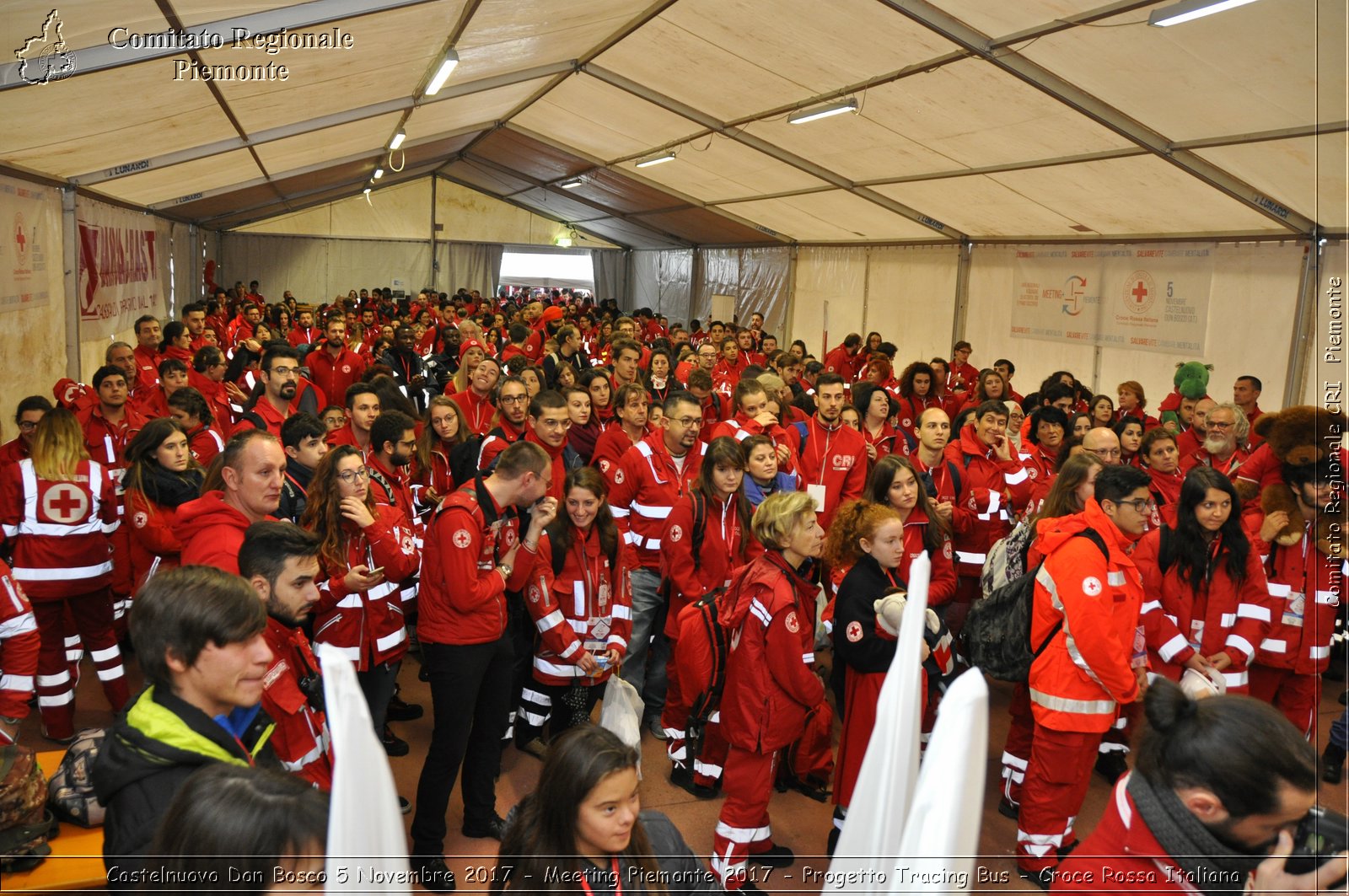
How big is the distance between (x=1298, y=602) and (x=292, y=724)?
4.50 metres

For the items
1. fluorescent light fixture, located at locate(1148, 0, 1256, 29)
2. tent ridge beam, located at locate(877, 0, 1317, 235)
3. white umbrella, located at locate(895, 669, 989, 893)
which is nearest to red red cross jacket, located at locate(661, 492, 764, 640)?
white umbrella, located at locate(895, 669, 989, 893)

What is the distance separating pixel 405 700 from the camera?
5.51 metres

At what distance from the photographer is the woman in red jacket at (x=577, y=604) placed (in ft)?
13.8

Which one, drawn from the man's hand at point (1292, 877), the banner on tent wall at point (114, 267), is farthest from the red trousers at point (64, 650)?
the banner on tent wall at point (114, 267)

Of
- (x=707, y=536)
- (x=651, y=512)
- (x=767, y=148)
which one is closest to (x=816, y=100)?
(x=767, y=148)

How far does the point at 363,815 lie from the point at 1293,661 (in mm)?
4646

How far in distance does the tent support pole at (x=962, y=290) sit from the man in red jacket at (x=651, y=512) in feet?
30.2

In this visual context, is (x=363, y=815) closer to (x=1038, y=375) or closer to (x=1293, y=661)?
(x=1293, y=661)

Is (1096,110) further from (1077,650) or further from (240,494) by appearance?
(240,494)

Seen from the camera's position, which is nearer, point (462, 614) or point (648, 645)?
point (462, 614)

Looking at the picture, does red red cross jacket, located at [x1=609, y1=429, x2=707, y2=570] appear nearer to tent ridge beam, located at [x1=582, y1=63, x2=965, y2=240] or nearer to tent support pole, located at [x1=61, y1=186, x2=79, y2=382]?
tent support pole, located at [x1=61, y1=186, x2=79, y2=382]

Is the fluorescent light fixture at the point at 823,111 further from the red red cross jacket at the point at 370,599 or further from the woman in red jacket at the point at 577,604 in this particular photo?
the red red cross jacket at the point at 370,599

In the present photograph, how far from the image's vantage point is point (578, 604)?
443cm

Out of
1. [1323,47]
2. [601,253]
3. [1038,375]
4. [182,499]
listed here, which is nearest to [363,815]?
[182,499]
